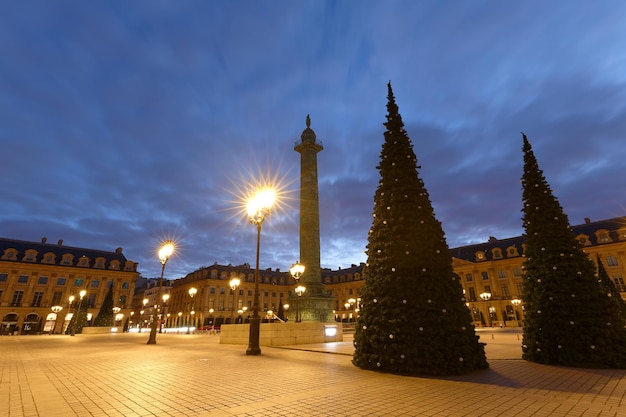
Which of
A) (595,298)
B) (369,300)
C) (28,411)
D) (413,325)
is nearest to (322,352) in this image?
(369,300)

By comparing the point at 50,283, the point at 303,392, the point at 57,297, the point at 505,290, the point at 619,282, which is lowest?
the point at 303,392

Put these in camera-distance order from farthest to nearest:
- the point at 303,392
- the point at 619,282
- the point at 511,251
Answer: the point at 511,251, the point at 619,282, the point at 303,392

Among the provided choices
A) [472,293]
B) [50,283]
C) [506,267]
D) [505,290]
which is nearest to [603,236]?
[506,267]

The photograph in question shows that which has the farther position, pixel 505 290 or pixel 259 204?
pixel 505 290

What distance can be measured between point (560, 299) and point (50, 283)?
3244 inches

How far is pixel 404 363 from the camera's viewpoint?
8.69 meters

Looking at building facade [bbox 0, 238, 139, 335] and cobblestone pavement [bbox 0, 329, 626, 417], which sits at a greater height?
building facade [bbox 0, 238, 139, 335]

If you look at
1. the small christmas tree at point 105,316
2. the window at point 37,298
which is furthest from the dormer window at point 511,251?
the window at point 37,298

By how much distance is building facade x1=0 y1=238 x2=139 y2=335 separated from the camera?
194 feet

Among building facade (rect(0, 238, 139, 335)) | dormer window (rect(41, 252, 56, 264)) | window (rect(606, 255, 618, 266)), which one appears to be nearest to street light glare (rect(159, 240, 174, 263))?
building facade (rect(0, 238, 139, 335))

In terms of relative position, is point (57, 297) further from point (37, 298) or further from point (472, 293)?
point (472, 293)

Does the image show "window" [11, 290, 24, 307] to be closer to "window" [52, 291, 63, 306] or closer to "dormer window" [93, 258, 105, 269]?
"window" [52, 291, 63, 306]

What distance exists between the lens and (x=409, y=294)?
9.15 meters

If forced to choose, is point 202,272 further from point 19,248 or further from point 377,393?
point 377,393
